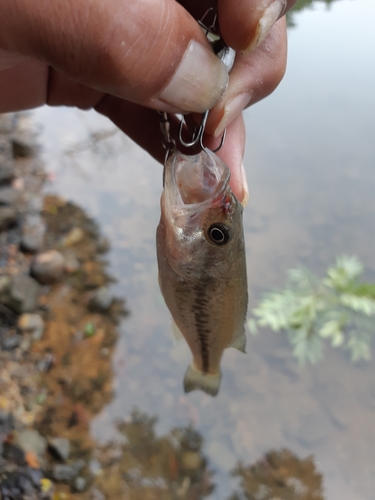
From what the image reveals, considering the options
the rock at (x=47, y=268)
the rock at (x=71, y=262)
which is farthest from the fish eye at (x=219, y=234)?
the rock at (x=71, y=262)

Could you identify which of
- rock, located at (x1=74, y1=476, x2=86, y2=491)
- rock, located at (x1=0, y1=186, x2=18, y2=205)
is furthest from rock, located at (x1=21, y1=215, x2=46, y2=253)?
rock, located at (x1=74, y1=476, x2=86, y2=491)

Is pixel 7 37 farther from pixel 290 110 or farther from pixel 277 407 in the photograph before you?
pixel 290 110

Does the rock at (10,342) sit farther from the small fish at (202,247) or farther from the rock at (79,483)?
the small fish at (202,247)

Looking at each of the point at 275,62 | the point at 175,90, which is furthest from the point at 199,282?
the point at 275,62

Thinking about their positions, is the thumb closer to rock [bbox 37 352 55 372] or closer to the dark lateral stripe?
the dark lateral stripe

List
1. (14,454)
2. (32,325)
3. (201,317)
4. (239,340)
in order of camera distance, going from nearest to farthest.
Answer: (201,317) < (239,340) < (14,454) < (32,325)

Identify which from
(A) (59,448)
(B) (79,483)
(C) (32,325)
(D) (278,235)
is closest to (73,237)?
(C) (32,325)

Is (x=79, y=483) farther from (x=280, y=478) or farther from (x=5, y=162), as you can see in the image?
(x=5, y=162)
